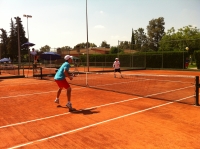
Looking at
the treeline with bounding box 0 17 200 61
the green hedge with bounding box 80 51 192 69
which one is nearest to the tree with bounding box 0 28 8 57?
the treeline with bounding box 0 17 200 61

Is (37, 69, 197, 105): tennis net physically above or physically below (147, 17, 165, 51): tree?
below

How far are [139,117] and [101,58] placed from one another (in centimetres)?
3461

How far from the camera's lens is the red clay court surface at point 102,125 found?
4.17 meters

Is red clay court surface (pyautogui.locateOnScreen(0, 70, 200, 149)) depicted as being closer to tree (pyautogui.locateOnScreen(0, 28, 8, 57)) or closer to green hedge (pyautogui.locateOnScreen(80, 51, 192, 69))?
green hedge (pyautogui.locateOnScreen(80, 51, 192, 69))

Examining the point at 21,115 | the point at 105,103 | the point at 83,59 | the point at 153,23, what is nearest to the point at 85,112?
the point at 105,103

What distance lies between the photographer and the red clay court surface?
417 centimetres

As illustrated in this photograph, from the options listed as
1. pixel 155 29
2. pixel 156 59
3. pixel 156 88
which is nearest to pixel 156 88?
pixel 156 88

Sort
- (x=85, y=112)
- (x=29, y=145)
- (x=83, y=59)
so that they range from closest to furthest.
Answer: (x=29, y=145)
(x=85, y=112)
(x=83, y=59)

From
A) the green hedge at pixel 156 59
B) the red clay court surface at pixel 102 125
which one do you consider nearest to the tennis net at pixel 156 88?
the red clay court surface at pixel 102 125

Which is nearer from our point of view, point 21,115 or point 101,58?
point 21,115

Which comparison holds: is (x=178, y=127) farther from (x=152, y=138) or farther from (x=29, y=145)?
(x=29, y=145)

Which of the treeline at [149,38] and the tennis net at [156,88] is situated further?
the treeline at [149,38]

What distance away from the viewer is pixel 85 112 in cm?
651

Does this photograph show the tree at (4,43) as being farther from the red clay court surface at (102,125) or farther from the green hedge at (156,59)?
the red clay court surface at (102,125)
